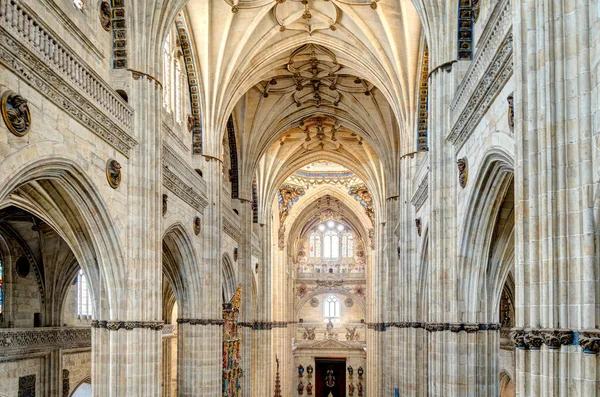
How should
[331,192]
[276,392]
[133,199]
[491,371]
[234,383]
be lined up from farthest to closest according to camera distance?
1. [331,192]
2. [276,392]
3. [234,383]
4. [133,199]
5. [491,371]

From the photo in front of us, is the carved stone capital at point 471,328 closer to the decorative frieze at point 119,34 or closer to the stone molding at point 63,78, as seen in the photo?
the stone molding at point 63,78

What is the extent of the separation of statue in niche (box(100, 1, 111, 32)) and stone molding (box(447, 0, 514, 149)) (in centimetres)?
822

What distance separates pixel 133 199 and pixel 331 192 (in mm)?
33905

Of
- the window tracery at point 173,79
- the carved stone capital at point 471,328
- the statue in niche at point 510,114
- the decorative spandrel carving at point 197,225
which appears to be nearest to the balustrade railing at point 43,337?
the decorative spandrel carving at point 197,225

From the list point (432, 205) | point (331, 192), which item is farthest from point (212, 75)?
point (331, 192)

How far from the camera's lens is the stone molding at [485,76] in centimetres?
1026

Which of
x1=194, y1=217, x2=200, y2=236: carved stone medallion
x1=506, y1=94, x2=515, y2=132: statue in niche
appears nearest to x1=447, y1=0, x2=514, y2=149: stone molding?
x1=506, y1=94, x2=515, y2=132: statue in niche

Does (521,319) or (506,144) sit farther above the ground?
(506,144)

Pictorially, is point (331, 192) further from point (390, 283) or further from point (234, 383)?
point (234, 383)

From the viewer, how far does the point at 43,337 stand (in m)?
21.5

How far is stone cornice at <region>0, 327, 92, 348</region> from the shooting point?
1953 cm

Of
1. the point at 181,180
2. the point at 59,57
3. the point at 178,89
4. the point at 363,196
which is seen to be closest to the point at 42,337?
the point at 181,180

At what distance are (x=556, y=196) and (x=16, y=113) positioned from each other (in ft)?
25.9

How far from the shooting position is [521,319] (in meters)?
7.93
